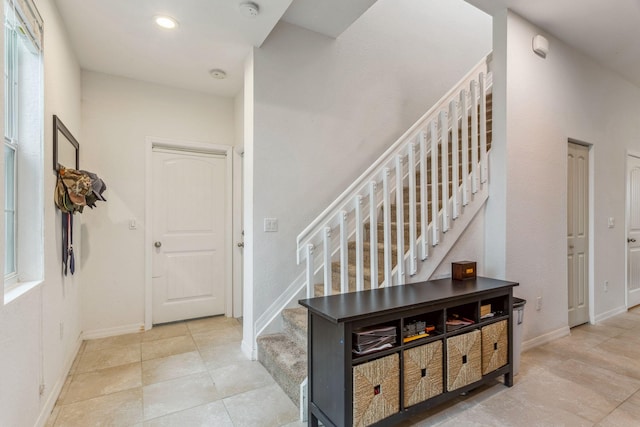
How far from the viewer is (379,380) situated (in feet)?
5.54

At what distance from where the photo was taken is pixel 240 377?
96.3 inches

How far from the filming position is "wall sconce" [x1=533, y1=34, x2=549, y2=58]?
2.97 metres

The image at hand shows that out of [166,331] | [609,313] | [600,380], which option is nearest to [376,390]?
[600,380]

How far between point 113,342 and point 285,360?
77.6 inches

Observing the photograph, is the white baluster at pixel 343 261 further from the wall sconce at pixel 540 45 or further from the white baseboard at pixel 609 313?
the white baseboard at pixel 609 313

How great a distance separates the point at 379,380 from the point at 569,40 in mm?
3809

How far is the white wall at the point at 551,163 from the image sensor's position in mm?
2846

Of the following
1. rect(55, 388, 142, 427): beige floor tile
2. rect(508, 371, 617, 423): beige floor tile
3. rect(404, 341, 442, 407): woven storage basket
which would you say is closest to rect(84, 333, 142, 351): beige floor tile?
rect(55, 388, 142, 427): beige floor tile

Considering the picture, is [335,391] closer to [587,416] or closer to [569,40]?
[587,416]

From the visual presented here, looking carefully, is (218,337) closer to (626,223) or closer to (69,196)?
(69,196)

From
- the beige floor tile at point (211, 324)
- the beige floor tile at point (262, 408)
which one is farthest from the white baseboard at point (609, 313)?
the beige floor tile at point (211, 324)

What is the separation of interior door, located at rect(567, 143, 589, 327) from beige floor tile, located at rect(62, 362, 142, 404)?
4.31 meters

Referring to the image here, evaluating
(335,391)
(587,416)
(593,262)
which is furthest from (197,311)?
(593,262)

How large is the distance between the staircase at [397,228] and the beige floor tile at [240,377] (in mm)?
71
